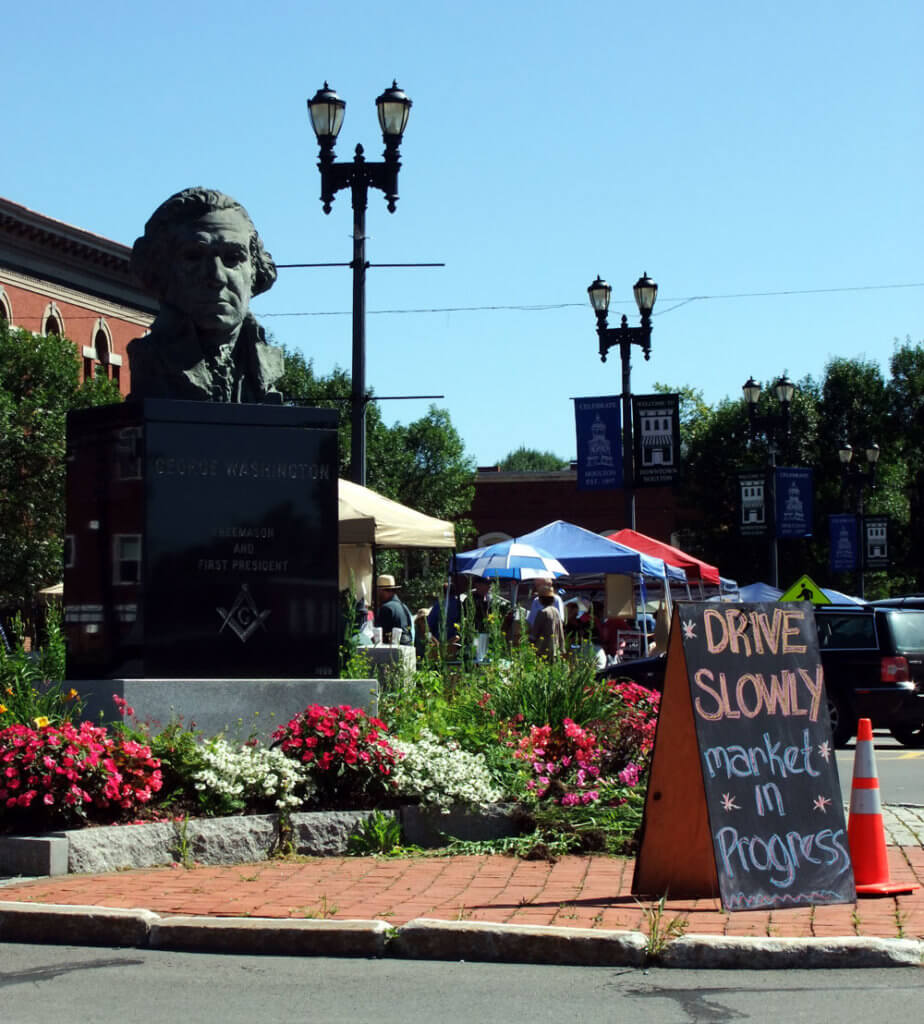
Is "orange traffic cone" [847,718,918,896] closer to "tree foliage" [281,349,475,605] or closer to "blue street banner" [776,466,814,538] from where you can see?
"blue street banner" [776,466,814,538]

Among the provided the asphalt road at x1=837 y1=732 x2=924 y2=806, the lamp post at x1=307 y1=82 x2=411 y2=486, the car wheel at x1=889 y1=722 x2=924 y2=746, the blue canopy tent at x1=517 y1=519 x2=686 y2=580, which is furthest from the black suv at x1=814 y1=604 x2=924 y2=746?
the lamp post at x1=307 y1=82 x2=411 y2=486

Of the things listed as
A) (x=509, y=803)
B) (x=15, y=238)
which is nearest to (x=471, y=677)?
(x=509, y=803)

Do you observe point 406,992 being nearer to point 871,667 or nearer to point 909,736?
point 871,667

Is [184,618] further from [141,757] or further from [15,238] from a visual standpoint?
[15,238]

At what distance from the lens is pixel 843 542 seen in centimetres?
4519

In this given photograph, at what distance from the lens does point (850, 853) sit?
777 centimetres

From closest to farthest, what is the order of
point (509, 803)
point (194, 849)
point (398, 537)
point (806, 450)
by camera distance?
point (194, 849) < point (509, 803) < point (398, 537) < point (806, 450)

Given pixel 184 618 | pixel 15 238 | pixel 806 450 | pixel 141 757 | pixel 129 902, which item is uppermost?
pixel 15 238

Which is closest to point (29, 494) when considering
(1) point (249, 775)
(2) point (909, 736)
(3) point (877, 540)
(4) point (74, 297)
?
(4) point (74, 297)

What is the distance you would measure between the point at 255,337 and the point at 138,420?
1747 millimetres

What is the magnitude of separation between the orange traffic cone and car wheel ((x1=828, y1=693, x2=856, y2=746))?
11810 millimetres

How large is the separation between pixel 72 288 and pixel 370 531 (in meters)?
34.9

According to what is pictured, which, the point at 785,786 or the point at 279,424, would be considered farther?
the point at 279,424

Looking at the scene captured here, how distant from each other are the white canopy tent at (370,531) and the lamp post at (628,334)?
7.78 metres
